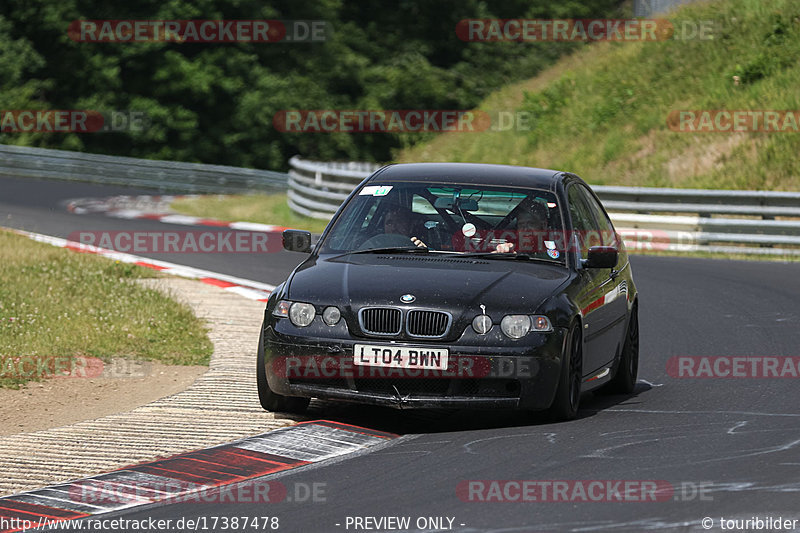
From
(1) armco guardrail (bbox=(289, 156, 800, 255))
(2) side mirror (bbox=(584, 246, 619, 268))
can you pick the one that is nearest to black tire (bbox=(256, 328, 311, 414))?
(2) side mirror (bbox=(584, 246, 619, 268))

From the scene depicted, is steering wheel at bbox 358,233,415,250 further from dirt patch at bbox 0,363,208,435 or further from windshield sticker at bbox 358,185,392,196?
dirt patch at bbox 0,363,208,435

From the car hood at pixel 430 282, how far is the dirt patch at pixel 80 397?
167 cm

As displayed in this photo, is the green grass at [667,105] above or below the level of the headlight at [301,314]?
above

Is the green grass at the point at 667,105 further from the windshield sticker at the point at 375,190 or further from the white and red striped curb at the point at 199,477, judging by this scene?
the white and red striped curb at the point at 199,477

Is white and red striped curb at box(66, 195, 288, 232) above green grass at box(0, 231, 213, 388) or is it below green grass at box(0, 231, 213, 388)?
above

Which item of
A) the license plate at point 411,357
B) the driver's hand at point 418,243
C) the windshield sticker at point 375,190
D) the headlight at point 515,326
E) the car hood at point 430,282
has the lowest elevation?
the license plate at point 411,357

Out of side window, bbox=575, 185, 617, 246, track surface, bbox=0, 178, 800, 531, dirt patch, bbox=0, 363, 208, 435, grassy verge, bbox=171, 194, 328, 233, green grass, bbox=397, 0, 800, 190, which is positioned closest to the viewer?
track surface, bbox=0, 178, 800, 531

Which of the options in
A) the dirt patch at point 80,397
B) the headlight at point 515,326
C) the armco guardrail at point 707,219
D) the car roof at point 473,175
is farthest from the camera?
the armco guardrail at point 707,219

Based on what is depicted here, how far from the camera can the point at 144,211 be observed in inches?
1234

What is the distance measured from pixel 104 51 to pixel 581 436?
43970 millimetres

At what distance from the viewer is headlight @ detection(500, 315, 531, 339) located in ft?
26.8

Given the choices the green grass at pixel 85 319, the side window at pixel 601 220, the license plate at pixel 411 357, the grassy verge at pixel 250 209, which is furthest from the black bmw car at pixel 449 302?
the grassy verge at pixel 250 209

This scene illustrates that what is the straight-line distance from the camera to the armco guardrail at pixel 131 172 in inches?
1443

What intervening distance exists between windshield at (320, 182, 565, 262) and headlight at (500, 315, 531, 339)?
1027mm
